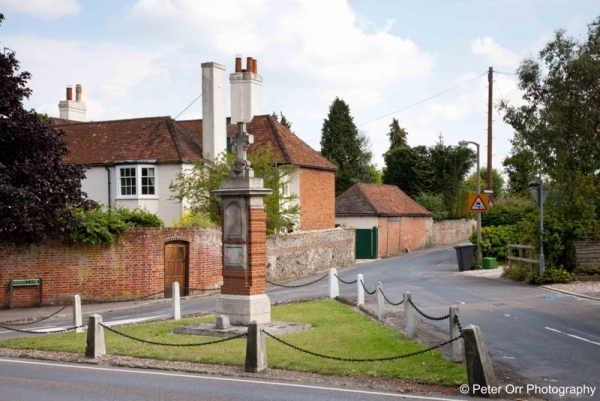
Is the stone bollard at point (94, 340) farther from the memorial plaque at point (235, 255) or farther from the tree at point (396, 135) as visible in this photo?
the tree at point (396, 135)

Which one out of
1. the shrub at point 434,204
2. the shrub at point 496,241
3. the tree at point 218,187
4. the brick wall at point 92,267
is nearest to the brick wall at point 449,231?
the shrub at point 434,204

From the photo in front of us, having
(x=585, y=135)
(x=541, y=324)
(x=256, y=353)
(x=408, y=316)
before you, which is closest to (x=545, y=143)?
(x=585, y=135)

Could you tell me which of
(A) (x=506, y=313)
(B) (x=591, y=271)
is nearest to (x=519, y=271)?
(B) (x=591, y=271)

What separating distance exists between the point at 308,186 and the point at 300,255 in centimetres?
862

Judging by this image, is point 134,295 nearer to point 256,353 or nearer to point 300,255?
point 300,255

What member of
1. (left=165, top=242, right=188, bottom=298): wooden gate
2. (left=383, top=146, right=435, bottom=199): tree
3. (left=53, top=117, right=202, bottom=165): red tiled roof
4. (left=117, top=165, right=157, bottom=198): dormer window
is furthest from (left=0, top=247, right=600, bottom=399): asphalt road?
(left=383, top=146, right=435, bottom=199): tree

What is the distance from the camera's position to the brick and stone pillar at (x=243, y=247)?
55.0 ft

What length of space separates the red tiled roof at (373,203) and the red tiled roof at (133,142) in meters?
15.1

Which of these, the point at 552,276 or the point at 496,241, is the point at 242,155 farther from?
the point at 496,241

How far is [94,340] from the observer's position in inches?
565

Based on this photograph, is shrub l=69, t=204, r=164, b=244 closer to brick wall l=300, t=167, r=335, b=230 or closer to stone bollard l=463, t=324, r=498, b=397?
brick wall l=300, t=167, r=335, b=230

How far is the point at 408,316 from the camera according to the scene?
15445mm

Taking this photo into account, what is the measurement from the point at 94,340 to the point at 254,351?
3.67m

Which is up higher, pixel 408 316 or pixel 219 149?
pixel 219 149
